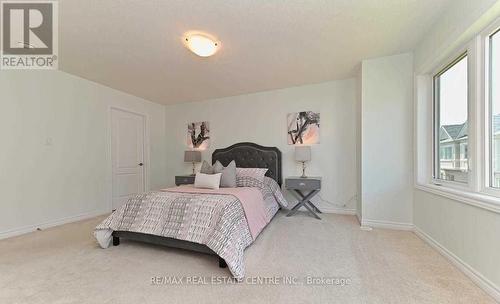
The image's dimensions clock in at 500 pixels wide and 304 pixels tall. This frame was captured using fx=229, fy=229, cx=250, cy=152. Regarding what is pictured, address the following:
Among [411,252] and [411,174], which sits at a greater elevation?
[411,174]

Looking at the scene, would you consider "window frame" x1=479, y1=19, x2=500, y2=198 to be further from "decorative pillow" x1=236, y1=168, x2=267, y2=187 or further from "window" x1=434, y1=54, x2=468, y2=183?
"decorative pillow" x1=236, y1=168, x2=267, y2=187

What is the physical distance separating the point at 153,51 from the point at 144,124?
2.50m

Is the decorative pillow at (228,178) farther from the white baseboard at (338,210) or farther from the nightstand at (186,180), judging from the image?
the white baseboard at (338,210)

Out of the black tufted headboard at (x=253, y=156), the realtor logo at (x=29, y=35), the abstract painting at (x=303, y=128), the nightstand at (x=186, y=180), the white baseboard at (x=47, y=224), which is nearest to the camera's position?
the realtor logo at (x=29, y=35)

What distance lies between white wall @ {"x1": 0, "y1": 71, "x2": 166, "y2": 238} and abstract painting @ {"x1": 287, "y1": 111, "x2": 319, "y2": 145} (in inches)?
131

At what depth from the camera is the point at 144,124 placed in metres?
4.99

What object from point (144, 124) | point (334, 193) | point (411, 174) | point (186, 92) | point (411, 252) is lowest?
point (411, 252)

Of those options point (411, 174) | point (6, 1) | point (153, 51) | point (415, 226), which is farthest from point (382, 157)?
point (6, 1)

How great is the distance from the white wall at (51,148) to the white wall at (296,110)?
1734mm

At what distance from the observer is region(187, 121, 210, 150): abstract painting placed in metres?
5.01

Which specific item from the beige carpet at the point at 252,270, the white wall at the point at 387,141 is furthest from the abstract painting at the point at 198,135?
the white wall at the point at 387,141

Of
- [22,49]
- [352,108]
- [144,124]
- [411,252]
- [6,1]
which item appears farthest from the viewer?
[144,124]

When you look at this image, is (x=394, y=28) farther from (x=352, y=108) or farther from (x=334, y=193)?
(x=334, y=193)

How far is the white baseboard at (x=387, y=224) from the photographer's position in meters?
3.08
